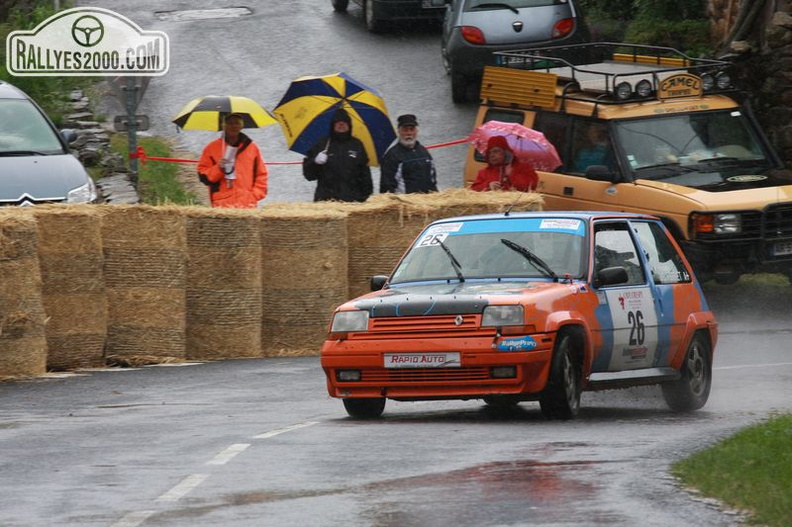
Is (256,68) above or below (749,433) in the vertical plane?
above

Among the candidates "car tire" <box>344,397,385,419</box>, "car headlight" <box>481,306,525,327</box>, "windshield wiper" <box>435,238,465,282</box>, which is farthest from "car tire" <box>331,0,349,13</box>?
"car headlight" <box>481,306,525,327</box>

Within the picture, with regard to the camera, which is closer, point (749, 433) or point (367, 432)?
point (749, 433)

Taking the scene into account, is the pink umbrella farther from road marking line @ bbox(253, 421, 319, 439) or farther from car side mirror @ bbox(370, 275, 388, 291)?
road marking line @ bbox(253, 421, 319, 439)

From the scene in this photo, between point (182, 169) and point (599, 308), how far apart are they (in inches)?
561

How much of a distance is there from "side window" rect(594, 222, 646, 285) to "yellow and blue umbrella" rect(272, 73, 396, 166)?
669 centimetres

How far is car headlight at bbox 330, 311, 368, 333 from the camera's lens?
12008mm

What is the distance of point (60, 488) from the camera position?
9.10 m

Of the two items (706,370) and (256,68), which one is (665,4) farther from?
(706,370)

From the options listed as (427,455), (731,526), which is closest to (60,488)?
(427,455)

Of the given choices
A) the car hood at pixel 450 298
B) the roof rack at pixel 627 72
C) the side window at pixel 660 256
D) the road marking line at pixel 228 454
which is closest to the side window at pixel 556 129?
the roof rack at pixel 627 72

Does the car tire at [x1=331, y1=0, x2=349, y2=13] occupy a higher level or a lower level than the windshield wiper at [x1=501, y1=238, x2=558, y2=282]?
higher

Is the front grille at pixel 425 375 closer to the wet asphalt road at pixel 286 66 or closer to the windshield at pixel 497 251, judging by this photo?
the windshield at pixel 497 251

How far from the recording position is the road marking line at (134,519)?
7946 millimetres

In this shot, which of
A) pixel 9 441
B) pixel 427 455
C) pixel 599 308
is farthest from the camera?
pixel 599 308
